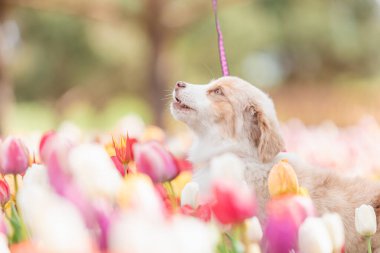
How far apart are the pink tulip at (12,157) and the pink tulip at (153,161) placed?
1.14 feet

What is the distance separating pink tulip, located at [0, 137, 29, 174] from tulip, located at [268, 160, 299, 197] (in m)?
0.75

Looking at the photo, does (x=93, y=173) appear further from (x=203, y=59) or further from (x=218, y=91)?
(x=203, y=59)

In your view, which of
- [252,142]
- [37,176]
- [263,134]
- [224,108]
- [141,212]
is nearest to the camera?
[141,212]

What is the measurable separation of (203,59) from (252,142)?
11.8 metres

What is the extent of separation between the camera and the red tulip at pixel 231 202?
1.01 metres

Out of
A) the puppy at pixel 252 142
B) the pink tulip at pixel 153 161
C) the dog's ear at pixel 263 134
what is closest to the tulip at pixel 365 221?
the pink tulip at pixel 153 161

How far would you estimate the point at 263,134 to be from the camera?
250cm

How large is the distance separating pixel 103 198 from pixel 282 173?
0.42 meters

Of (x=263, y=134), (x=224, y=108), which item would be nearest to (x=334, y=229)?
(x=263, y=134)

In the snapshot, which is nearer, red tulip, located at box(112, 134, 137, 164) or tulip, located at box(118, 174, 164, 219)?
tulip, located at box(118, 174, 164, 219)

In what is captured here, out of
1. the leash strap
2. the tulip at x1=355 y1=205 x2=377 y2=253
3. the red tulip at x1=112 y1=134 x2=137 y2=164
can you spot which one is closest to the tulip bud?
the tulip at x1=355 y1=205 x2=377 y2=253

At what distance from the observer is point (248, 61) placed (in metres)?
16.0

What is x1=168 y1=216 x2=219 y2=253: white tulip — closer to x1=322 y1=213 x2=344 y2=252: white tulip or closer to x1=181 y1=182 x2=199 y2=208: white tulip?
x1=322 y1=213 x2=344 y2=252: white tulip

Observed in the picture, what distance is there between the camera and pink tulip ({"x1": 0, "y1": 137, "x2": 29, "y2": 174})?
1722 mm
